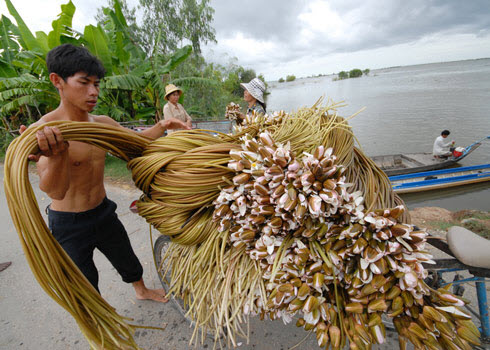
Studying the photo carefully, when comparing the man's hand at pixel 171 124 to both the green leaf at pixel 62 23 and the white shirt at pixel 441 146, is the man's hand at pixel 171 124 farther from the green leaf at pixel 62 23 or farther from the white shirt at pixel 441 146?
the white shirt at pixel 441 146

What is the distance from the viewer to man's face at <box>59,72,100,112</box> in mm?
1196

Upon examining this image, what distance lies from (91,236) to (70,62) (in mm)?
1027

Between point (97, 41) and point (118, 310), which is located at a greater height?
point (97, 41)

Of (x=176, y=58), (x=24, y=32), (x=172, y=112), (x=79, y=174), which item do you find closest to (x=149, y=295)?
(x=79, y=174)

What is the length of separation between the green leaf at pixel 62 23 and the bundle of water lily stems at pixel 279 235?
5944mm

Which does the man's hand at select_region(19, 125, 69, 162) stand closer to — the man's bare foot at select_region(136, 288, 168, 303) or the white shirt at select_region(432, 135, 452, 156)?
the man's bare foot at select_region(136, 288, 168, 303)

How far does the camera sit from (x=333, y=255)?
31.3 inches

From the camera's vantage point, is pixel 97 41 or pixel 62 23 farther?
pixel 97 41

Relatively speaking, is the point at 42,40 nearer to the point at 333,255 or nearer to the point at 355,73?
the point at 333,255

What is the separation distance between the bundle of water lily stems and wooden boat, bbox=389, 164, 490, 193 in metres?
6.91

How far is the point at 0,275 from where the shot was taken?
8.24 feet

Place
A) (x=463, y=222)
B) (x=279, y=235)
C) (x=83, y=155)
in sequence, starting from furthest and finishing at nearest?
(x=463, y=222) < (x=83, y=155) < (x=279, y=235)

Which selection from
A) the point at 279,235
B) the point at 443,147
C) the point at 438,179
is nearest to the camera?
the point at 279,235

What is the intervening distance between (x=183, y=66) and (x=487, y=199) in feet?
39.9
